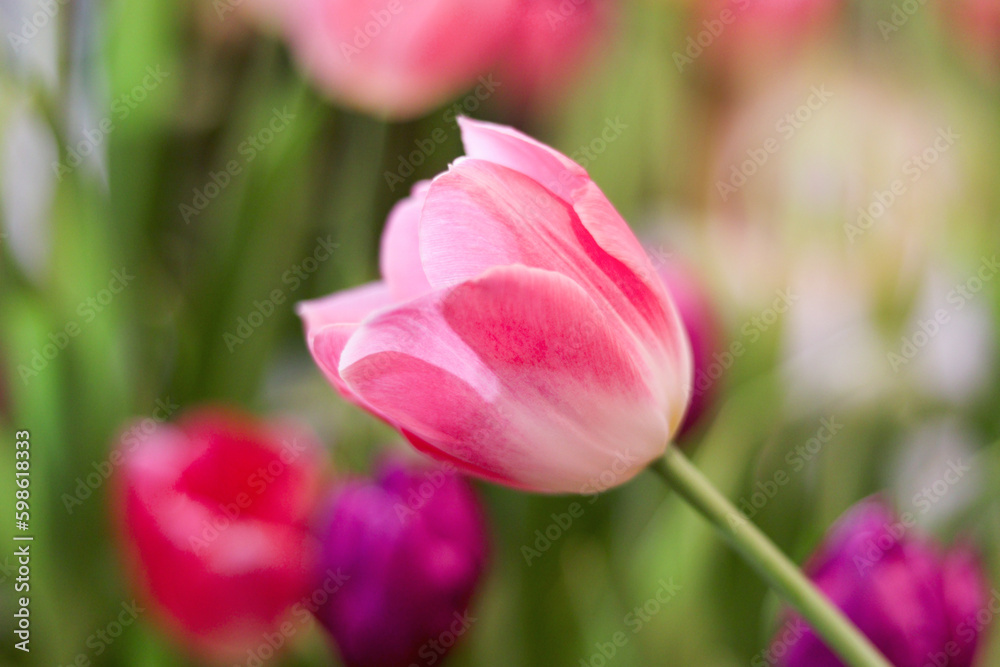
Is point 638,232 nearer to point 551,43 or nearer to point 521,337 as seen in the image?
point 551,43

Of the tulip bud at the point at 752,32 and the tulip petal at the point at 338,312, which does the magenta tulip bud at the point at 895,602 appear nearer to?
the tulip petal at the point at 338,312

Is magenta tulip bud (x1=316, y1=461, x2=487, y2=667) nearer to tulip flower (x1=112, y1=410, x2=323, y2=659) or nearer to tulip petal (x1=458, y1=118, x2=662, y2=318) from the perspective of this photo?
tulip flower (x1=112, y1=410, x2=323, y2=659)

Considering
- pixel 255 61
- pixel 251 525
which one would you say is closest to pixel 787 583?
pixel 251 525

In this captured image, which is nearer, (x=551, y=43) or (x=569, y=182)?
(x=569, y=182)

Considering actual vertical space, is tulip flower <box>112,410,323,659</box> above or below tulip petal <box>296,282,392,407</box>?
below

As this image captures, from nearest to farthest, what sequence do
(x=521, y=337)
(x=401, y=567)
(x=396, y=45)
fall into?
(x=521, y=337) → (x=401, y=567) → (x=396, y=45)

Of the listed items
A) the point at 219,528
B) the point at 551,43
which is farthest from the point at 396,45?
the point at 219,528

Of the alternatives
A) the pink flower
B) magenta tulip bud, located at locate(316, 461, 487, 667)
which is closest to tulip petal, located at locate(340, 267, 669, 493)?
the pink flower
